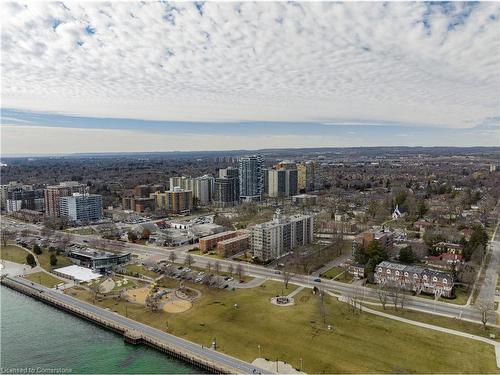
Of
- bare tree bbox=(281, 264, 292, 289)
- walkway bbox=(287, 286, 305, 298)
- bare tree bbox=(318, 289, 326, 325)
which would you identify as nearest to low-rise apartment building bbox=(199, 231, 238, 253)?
bare tree bbox=(281, 264, 292, 289)

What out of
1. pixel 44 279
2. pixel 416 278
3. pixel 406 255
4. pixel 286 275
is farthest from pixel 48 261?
pixel 406 255

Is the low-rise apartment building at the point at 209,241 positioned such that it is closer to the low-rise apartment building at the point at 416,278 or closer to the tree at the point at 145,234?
the tree at the point at 145,234

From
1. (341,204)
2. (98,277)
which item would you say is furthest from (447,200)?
(98,277)

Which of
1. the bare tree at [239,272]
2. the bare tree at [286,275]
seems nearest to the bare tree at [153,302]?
the bare tree at [239,272]

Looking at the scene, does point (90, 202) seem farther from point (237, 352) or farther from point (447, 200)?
point (447, 200)

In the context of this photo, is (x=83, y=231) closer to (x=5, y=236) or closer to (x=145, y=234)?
(x=5, y=236)

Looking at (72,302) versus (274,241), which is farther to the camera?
(274,241)
